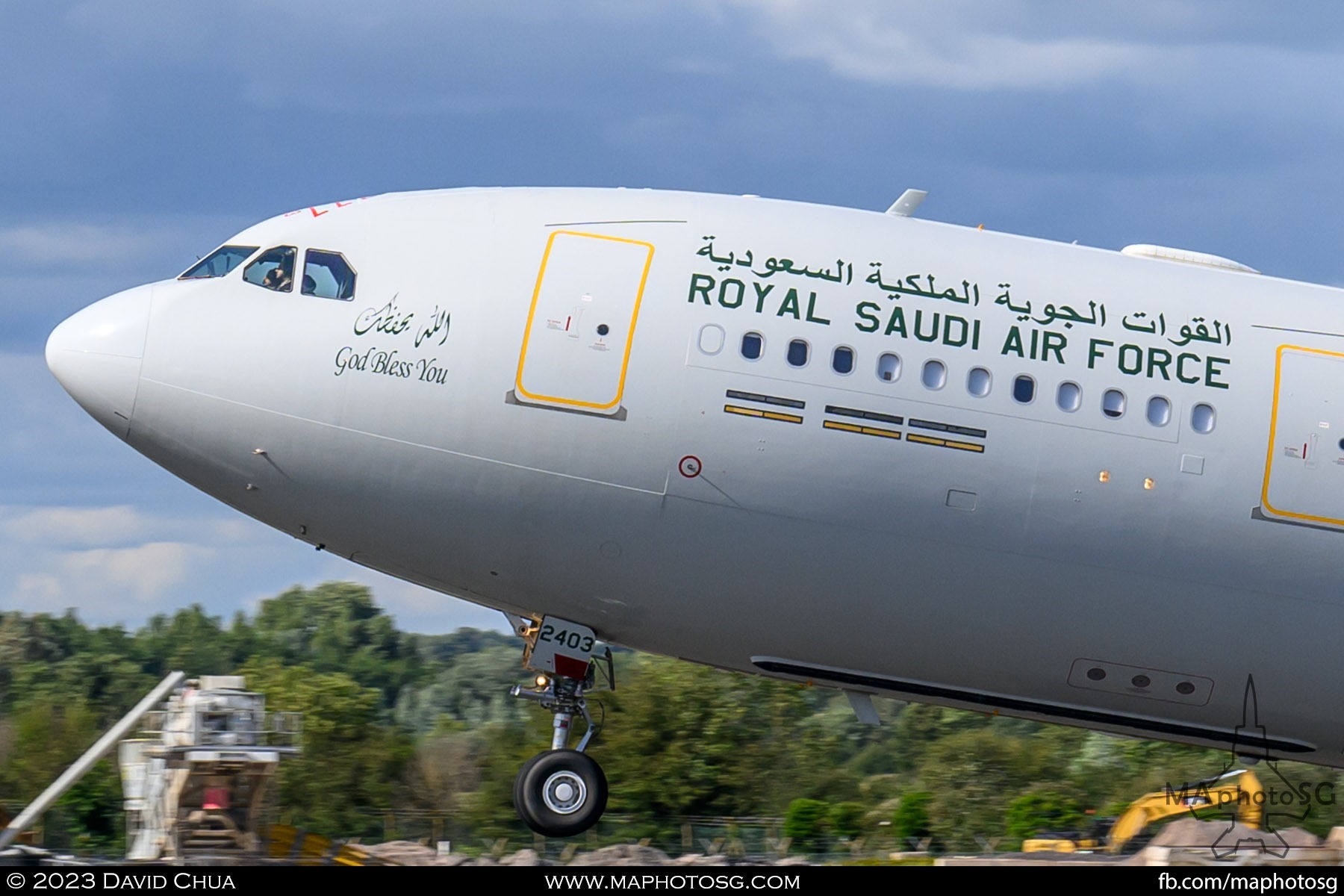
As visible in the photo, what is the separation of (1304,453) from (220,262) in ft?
40.6

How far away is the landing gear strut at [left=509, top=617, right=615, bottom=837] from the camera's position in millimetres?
16656

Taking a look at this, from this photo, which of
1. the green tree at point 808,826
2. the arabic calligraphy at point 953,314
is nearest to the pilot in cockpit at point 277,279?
the arabic calligraphy at point 953,314

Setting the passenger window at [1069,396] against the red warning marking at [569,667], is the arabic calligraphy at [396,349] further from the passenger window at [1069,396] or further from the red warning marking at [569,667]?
the passenger window at [1069,396]

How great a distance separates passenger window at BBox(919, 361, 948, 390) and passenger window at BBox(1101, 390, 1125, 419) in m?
1.79

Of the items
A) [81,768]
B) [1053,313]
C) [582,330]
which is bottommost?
[81,768]

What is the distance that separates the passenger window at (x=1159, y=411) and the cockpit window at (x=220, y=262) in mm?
10194

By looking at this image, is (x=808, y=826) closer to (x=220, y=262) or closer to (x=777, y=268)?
(x=777, y=268)

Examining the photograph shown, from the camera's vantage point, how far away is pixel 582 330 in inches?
632

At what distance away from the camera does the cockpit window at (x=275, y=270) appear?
1692cm

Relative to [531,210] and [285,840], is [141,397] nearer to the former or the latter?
[531,210]

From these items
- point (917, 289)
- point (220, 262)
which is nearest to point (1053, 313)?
point (917, 289)

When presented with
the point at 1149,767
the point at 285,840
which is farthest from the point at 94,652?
the point at 285,840

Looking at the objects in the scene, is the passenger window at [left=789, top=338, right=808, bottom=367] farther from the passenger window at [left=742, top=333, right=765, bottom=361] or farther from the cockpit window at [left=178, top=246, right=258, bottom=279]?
the cockpit window at [left=178, top=246, right=258, bottom=279]

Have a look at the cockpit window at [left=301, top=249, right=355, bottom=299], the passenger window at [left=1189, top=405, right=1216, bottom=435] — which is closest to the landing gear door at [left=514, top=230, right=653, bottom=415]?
the cockpit window at [left=301, top=249, right=355, bottom=299]
